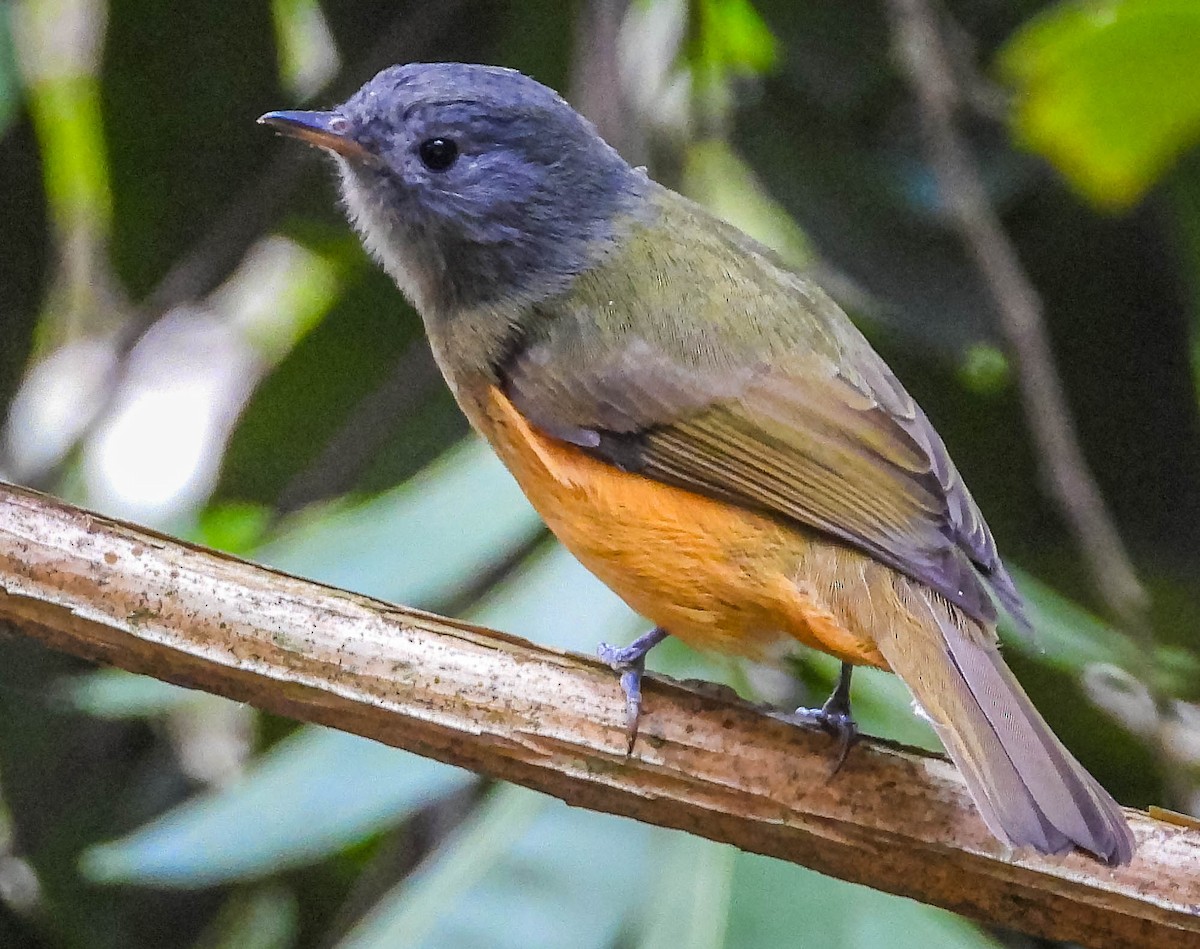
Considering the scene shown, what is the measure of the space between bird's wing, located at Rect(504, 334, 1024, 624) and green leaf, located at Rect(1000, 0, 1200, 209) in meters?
0.79

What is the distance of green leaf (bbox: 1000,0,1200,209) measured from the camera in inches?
101

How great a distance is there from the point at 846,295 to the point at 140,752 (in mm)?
1824

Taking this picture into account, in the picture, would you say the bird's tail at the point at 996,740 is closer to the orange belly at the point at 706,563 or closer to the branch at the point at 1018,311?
the orange belly at the point at 706,563

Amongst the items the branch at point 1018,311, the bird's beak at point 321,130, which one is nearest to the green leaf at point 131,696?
the bird's beak at point 321,130

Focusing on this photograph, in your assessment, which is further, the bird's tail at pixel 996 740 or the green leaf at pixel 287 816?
the green leaf at pixel 287 816

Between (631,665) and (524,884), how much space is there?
1.35 feet

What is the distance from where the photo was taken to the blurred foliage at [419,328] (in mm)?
2541

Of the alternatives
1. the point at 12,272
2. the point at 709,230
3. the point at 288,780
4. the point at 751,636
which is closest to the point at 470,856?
the point at 288,780

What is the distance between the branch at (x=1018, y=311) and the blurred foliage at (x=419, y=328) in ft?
0.31

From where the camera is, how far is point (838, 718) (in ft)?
6.86

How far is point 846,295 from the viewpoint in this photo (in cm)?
315

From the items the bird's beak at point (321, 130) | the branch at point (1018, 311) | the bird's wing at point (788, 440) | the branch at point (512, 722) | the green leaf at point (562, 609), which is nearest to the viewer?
the branch at point (512, 722)

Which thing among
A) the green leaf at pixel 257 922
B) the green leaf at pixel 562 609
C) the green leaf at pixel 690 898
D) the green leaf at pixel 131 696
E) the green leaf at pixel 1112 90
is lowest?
the green leaf at pixel 257 922

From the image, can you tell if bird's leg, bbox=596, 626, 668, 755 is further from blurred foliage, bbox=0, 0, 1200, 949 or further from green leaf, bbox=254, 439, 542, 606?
green leaf, bbox=254, 439, 542, 606
